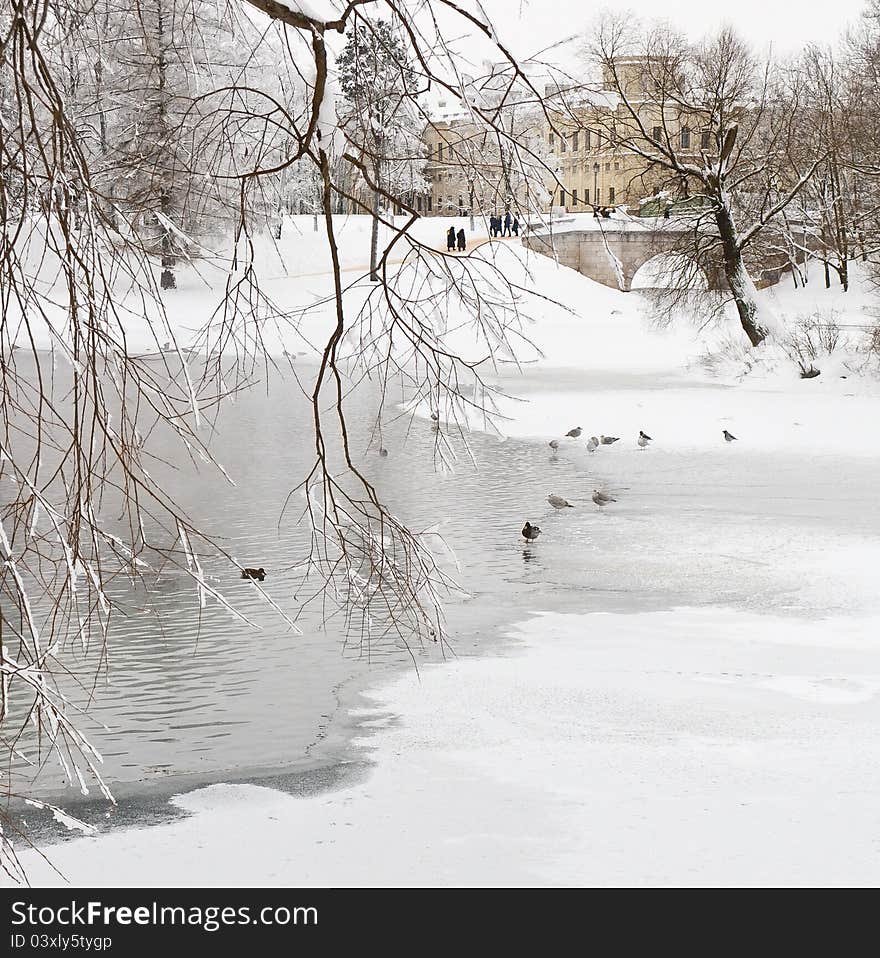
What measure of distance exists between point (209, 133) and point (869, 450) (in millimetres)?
12995

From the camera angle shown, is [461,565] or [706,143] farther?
[706,143]

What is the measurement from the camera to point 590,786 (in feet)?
18.6

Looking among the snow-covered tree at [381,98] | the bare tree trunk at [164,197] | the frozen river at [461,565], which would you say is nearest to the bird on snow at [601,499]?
the frozen river at [461,565]

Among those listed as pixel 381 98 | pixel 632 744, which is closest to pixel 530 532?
pixel 632 744

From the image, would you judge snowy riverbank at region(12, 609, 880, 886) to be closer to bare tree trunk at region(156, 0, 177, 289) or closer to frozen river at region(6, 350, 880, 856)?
frozen river at region(6, 350, 880, 856)

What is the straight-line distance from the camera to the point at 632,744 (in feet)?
20.4

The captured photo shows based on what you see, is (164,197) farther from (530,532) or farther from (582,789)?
(530,532)

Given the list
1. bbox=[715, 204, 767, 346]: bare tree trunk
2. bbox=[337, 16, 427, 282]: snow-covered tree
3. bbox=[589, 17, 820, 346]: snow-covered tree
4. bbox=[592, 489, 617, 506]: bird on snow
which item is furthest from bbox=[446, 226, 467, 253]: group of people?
bbox=[715, 204, 767, 346]: bare tree trunk

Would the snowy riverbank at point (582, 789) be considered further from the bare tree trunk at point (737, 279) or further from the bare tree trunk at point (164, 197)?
the bare tree trunk at point (737, 279)

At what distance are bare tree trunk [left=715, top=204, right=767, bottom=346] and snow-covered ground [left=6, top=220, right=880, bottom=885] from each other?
500 inches

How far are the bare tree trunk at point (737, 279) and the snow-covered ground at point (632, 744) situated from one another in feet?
A: 41.6

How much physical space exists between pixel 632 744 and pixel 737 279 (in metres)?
19.8
